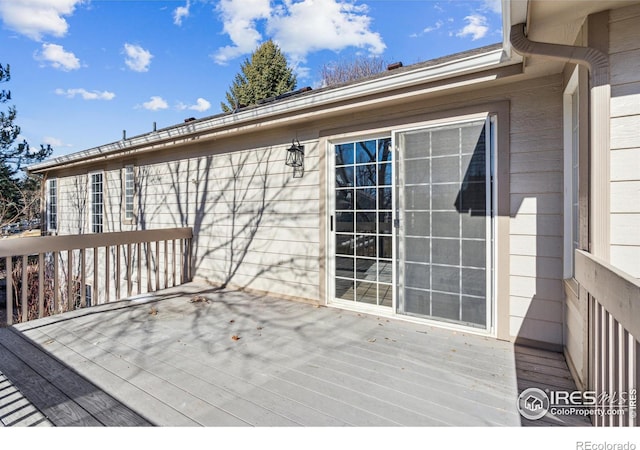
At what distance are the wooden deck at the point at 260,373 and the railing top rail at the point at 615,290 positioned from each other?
0.79 meters


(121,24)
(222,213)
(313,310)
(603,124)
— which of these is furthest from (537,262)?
(121,24)

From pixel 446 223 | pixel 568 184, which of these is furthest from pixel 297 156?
pixel 568 184

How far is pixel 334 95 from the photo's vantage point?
339 centimetres

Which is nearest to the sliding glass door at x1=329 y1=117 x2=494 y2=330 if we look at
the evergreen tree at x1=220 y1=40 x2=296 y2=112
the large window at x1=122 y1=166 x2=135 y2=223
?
the large window at x1=122 y1=166 x2=135 y2=223

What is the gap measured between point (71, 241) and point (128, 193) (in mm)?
3319

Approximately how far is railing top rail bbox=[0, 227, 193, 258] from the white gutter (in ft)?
5.40

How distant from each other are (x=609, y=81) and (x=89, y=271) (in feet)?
31.4

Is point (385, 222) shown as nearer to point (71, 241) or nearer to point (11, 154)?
point (71, 241)

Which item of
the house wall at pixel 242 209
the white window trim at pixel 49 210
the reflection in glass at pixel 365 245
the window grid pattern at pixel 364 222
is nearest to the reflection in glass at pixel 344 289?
the window grid pattern at pixel 364 222

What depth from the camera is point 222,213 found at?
4.98 metres

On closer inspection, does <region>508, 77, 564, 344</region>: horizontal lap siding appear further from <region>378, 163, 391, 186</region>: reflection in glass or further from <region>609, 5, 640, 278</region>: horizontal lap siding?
<region>378, 163, 391, 186</region>: reflection in glass

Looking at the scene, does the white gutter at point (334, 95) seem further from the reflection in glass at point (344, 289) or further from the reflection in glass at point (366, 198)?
the reflection in glass at point (344, 289)

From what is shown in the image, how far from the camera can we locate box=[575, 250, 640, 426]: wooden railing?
1.15 m

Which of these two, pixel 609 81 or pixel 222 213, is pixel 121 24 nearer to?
pixel 222 213
